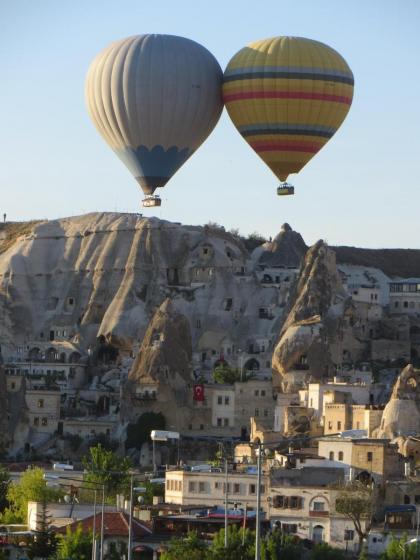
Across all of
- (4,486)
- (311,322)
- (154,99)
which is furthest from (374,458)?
(311,322)

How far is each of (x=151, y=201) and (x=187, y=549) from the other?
123ft

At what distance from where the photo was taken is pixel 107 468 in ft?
449

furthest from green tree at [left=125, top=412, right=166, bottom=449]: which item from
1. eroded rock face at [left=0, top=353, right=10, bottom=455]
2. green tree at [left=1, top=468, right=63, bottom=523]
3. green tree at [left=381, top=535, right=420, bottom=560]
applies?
green tree at [left=381, top=535, right=420, bottom=560]

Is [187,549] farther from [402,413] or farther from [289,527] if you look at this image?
[402,413]

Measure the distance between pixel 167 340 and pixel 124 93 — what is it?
33384 millimetres

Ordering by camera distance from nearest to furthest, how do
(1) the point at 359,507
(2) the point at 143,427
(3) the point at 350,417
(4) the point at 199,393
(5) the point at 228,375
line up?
(1) the point at 359,507 < (3) the point at 350,417 < (2) the point at 143,427 < (4) the point at 199,393 < (5) the point at 228,375

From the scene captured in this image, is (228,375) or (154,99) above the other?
(154,99)

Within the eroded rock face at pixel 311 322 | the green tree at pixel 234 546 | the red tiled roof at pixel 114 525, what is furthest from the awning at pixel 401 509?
the eroded rock face at pixel 311 322

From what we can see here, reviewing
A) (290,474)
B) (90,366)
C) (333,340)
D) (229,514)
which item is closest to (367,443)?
(290,474)

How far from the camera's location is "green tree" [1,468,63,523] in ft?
381

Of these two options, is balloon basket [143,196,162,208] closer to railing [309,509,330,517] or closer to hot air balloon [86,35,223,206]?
hot air balloon [86,35,223,206]

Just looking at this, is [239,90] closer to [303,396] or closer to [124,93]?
[124,93]

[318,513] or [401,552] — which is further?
[318,513]

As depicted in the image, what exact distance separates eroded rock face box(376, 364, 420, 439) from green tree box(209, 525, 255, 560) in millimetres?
33253
